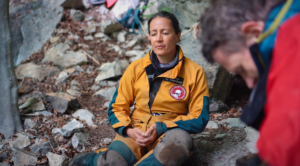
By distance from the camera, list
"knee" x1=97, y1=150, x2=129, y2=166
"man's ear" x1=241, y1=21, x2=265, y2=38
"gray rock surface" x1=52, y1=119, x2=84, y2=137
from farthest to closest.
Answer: "gray rock surface" x1=52, y1=119, x2=84, y2=137 → "knee" x1=97, y1=150, x2=129, y2=166 → "man's ear" x1=241, y1=21, x2=265, y2=38

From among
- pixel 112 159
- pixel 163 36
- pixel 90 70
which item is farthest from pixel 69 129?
pixel 90 70

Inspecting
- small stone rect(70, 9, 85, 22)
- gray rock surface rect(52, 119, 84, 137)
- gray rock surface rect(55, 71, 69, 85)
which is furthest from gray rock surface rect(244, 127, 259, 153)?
small stone rect(70, 9, 85, 22)

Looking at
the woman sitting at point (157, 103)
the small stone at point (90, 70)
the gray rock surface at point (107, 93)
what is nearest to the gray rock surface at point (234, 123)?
the woman sitting at point (157, 103)

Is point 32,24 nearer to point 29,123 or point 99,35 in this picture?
point 99,35

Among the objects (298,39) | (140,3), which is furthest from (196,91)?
(140,3)

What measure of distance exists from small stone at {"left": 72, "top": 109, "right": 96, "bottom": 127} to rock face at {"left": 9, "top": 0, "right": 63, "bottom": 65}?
3.13m

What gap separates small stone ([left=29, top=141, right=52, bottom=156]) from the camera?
303 centimetres

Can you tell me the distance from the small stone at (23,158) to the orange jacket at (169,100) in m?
1.08

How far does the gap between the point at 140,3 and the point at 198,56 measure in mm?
3879

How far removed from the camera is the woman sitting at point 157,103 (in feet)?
7.91

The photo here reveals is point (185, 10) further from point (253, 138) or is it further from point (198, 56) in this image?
point (253, 138)

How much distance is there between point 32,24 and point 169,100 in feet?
19.5

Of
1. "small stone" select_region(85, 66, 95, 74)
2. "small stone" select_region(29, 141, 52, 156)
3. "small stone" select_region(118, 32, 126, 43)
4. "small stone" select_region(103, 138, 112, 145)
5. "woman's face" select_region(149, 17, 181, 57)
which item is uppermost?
"woman's face" select_region(149, 17, 181, 57)

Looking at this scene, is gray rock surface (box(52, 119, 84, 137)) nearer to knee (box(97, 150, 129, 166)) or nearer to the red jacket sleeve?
knee (box(97, 150, 129, 166))
